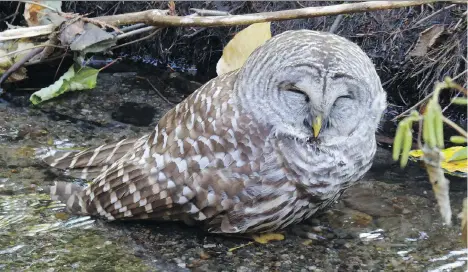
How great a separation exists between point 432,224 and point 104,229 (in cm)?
171

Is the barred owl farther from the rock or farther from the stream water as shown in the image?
the rock

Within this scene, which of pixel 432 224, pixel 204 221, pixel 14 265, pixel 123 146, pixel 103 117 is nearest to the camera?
pixel 14 265

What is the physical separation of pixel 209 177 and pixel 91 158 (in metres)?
1.08

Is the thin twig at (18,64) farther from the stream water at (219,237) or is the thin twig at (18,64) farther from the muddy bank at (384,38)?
the stream water at (219,237)

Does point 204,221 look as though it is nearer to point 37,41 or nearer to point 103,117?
point 103,117

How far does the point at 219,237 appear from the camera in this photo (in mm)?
3299

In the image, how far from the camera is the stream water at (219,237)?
3.07 m

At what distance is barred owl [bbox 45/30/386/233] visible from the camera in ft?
9.81

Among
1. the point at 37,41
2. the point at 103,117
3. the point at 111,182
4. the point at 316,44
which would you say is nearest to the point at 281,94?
the point at 316,44

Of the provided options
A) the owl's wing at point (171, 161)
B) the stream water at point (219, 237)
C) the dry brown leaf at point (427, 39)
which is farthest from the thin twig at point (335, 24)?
the owl's wing at point (171, 161)

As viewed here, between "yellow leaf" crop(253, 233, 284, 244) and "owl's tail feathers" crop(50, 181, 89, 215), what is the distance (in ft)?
2.98

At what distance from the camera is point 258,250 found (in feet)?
10.5

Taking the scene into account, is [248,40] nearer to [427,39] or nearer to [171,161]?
[427,39]

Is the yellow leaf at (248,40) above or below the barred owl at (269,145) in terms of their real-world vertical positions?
above
